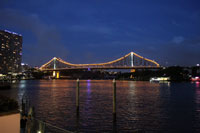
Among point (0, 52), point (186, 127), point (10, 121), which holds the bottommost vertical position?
point (186, 127)

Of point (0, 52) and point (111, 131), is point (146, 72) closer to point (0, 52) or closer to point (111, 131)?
point (0, 52)

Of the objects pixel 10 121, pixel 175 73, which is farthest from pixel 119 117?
pixel 175 73

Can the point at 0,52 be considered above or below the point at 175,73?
above

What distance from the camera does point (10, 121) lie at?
4676mm

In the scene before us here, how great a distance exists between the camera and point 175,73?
5340 inches

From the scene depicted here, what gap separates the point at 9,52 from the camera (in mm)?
174250

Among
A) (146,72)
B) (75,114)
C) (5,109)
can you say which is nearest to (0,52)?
(146,72)

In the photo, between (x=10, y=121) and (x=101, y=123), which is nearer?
(x=10, y=121)

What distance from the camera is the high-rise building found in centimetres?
16535

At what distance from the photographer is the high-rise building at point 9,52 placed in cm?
16535

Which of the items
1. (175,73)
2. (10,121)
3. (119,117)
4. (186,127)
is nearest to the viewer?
(10,121)

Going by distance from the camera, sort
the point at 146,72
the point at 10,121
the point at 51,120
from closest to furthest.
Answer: the point at 10,121, the point at 51,120, the point at 146,72

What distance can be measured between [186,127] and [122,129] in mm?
4059

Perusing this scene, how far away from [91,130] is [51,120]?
366cm
